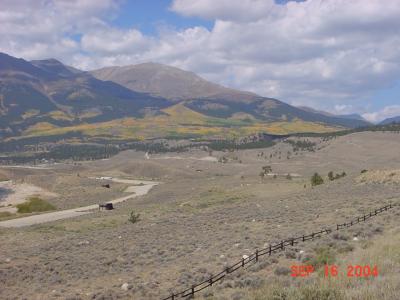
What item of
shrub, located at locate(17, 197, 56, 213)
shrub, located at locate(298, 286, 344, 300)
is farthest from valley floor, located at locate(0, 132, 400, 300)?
shrub, located at locate(17, 197, 56, 213)

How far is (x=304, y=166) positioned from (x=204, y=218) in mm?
92502

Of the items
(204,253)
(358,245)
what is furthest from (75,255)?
(358,245)

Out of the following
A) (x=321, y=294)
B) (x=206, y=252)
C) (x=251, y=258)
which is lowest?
(x=206, y=252)

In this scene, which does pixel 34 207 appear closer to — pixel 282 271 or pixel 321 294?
pixel 282 271

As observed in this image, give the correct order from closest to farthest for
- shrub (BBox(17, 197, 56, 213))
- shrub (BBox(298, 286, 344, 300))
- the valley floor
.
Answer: shrub (BBox(298, 286, 344, 300)), the valley floor, shrub (BBox(17, 197, 56, 213))

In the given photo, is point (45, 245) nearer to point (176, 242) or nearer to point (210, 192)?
point (176, 242)

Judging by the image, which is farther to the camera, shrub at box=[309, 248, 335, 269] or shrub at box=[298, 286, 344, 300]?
shrub at box=[309, 248, 335, 269]

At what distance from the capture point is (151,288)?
20938mm

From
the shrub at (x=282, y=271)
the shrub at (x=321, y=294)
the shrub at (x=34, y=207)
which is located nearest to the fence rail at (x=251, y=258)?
the shrub at (x=282, y=271)

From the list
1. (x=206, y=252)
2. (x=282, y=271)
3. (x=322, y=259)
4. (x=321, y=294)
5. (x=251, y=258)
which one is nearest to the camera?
(x=321, y=294)

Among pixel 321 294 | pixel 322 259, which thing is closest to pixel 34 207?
pixel 322 259

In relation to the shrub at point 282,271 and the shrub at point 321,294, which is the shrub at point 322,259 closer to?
the shrub at point 282,271

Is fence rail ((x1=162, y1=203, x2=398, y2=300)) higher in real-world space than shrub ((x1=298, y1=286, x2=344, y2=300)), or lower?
lower

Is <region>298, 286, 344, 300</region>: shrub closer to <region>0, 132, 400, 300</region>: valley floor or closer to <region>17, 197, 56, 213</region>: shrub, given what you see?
<region>0, 132, 400, 300</region>: valley floor
